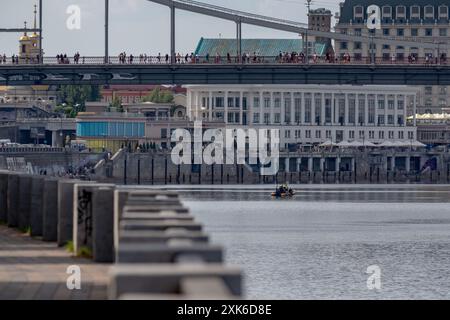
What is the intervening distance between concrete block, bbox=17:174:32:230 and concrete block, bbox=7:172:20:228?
77 cm

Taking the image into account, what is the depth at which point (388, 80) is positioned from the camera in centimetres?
13425

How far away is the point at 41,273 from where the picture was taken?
27.0 m

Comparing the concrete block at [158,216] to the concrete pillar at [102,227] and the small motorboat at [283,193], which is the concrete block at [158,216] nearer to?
the concrete pillar at [102,227]

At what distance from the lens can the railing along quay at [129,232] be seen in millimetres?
16312

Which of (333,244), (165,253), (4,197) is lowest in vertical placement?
(333,244)

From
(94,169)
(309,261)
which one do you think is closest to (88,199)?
(309,261)

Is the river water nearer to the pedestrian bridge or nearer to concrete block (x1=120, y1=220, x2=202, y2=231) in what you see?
the pedestrian bridge

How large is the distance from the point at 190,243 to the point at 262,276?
3597 centimetres

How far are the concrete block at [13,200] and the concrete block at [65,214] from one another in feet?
17.4

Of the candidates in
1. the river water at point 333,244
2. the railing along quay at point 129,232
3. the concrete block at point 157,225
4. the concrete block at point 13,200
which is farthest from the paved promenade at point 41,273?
the river water at point 333,244

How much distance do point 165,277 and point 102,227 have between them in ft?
39.9

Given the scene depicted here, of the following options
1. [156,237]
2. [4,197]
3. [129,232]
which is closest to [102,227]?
[129,232]

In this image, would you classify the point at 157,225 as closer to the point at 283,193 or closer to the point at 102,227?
the point at 102,227

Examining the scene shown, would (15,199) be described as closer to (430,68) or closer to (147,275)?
(147,275)
